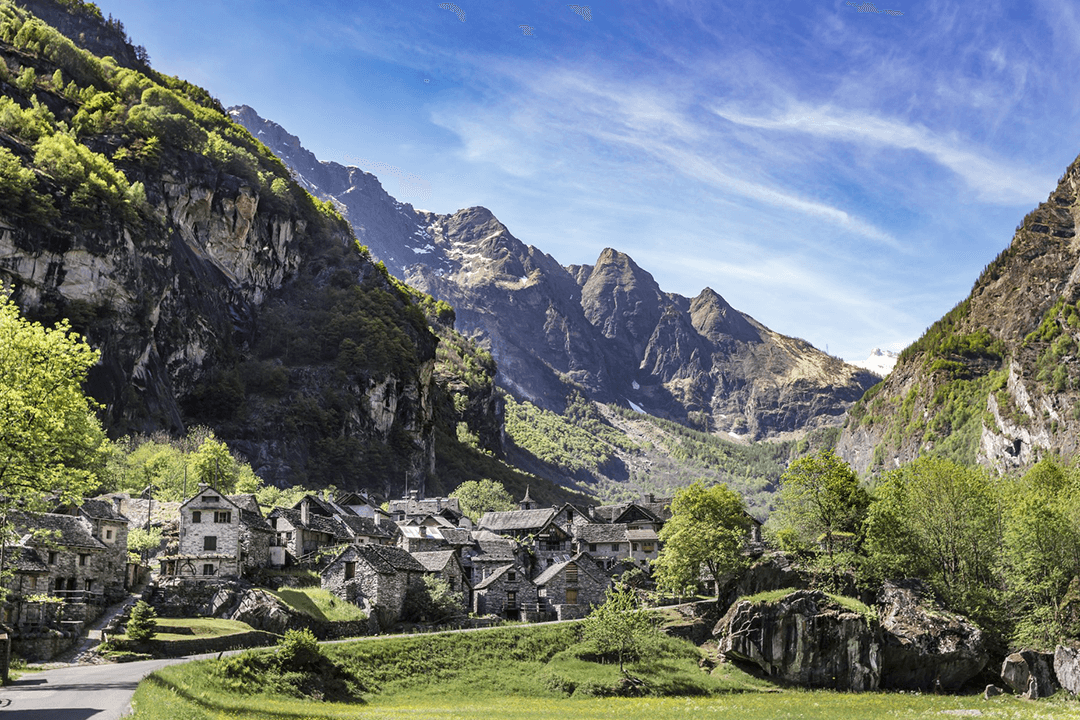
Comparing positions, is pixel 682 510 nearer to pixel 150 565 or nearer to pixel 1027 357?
pixel 150 565

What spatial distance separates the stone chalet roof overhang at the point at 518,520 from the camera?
11788cm

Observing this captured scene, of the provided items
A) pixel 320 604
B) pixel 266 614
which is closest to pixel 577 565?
pixel 320 604

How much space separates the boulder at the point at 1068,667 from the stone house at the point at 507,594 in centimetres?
4758

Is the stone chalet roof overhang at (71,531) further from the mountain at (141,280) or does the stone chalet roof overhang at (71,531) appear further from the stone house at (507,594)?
the mountain at (141,280)

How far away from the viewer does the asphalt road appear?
101 feet

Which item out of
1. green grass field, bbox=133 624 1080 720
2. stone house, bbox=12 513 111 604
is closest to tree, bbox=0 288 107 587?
green grass field, bbox=133 624 1080 720

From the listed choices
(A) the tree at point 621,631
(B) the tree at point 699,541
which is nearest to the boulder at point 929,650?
(B) the tree at point 699,541

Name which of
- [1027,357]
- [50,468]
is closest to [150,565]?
[50,468]

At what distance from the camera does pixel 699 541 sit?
8781 cm

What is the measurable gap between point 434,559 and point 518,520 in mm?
31949

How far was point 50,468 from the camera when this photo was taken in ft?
119

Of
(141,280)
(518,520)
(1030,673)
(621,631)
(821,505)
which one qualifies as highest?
(141,280)

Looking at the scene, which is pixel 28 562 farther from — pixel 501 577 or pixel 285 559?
pixel 501 577

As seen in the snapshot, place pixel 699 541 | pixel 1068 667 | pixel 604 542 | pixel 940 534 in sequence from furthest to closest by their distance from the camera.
A: pixel 604 542 → pixel 699 541 → pixel 940 534 → pixel 1068 667
